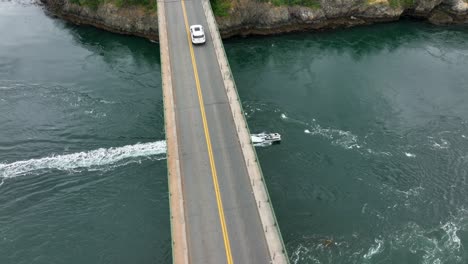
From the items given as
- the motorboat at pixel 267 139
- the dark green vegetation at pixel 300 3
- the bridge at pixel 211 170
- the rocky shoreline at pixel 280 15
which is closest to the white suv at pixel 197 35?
the bridge at pixel 211 170

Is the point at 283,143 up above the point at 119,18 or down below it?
below

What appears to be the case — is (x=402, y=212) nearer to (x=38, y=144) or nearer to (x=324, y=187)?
(x=324, y=187)

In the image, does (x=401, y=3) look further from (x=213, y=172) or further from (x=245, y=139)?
(x=213, y=172)

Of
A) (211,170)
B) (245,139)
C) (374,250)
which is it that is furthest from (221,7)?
(374,250)

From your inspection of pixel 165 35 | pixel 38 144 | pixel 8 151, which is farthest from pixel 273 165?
pixel 8 151

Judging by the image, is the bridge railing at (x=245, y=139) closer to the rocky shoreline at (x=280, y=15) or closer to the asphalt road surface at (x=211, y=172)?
the asphalt road surface at (x=211, y=172)

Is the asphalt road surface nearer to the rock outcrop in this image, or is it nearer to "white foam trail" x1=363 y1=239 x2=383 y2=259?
"white foam trail" x1=363 y1=239 x2=383 y2=259

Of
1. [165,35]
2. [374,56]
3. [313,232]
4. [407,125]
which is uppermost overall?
[165,35]
